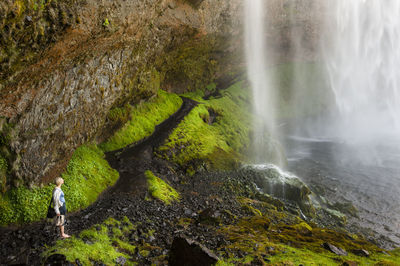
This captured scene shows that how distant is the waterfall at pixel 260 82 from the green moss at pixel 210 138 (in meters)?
1.66

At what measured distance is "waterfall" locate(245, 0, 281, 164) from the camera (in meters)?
27.0

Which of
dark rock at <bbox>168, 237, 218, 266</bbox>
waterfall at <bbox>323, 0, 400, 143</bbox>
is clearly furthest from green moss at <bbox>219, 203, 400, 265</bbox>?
waterfall at <bbox>323, 0, 400, 143</bbox>

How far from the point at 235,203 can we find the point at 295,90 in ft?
139

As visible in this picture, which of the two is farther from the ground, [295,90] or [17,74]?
[17,74]

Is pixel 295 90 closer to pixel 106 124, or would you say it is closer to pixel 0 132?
pixel 106 124

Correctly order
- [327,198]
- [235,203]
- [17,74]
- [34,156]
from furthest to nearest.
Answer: [327,198]
[235,203]
[34,156]
[17,74]

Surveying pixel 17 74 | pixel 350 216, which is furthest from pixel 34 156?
pixel 350 216

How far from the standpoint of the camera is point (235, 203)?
46.9 feet

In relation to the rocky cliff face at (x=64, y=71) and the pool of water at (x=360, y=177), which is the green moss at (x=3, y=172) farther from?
the pool of water at (x=360, y=177)

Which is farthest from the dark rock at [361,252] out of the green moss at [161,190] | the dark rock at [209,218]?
the green moss at [161,190]

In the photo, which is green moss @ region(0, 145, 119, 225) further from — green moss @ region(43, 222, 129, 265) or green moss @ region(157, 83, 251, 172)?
green moss @ region(157, 83, 251, 172)

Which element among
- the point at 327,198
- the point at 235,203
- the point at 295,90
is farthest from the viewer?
the point at 295,90

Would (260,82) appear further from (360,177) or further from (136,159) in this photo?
(136,159)

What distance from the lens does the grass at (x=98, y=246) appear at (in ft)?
23.8
